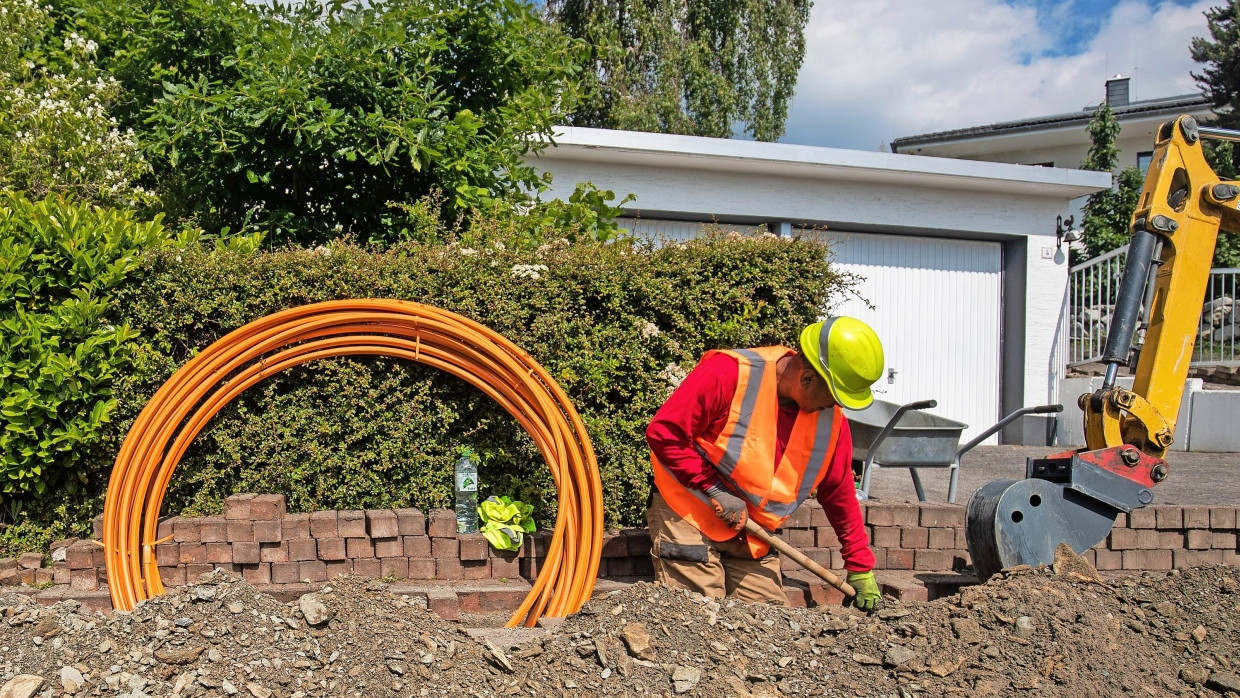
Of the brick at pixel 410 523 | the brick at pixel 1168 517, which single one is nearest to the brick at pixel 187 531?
the brick at pixel 410 523

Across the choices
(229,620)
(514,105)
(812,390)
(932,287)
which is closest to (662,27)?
(932,287)

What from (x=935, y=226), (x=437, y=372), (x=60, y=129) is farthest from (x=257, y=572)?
(x=935, y=226)

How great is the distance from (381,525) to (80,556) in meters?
1.45

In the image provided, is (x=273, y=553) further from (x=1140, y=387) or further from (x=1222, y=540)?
(x=1222, y=540)

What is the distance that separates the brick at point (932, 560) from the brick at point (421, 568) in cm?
262

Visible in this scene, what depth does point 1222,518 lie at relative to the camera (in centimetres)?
548

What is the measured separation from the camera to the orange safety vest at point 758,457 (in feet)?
13.5

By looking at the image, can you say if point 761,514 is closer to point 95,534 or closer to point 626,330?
point 626,330

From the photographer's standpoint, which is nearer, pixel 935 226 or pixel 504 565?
pixel 504 565

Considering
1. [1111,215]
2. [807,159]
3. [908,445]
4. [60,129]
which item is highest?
[1111,215]

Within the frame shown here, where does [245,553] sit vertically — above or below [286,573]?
above

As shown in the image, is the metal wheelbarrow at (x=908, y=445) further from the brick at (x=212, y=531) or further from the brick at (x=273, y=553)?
the brick at (x=212, y=531)

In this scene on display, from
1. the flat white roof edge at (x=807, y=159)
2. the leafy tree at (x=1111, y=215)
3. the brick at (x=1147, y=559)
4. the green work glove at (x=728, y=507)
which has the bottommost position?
the brick at (x=1147, y=559)

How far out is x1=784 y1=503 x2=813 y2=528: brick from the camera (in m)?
4.91
